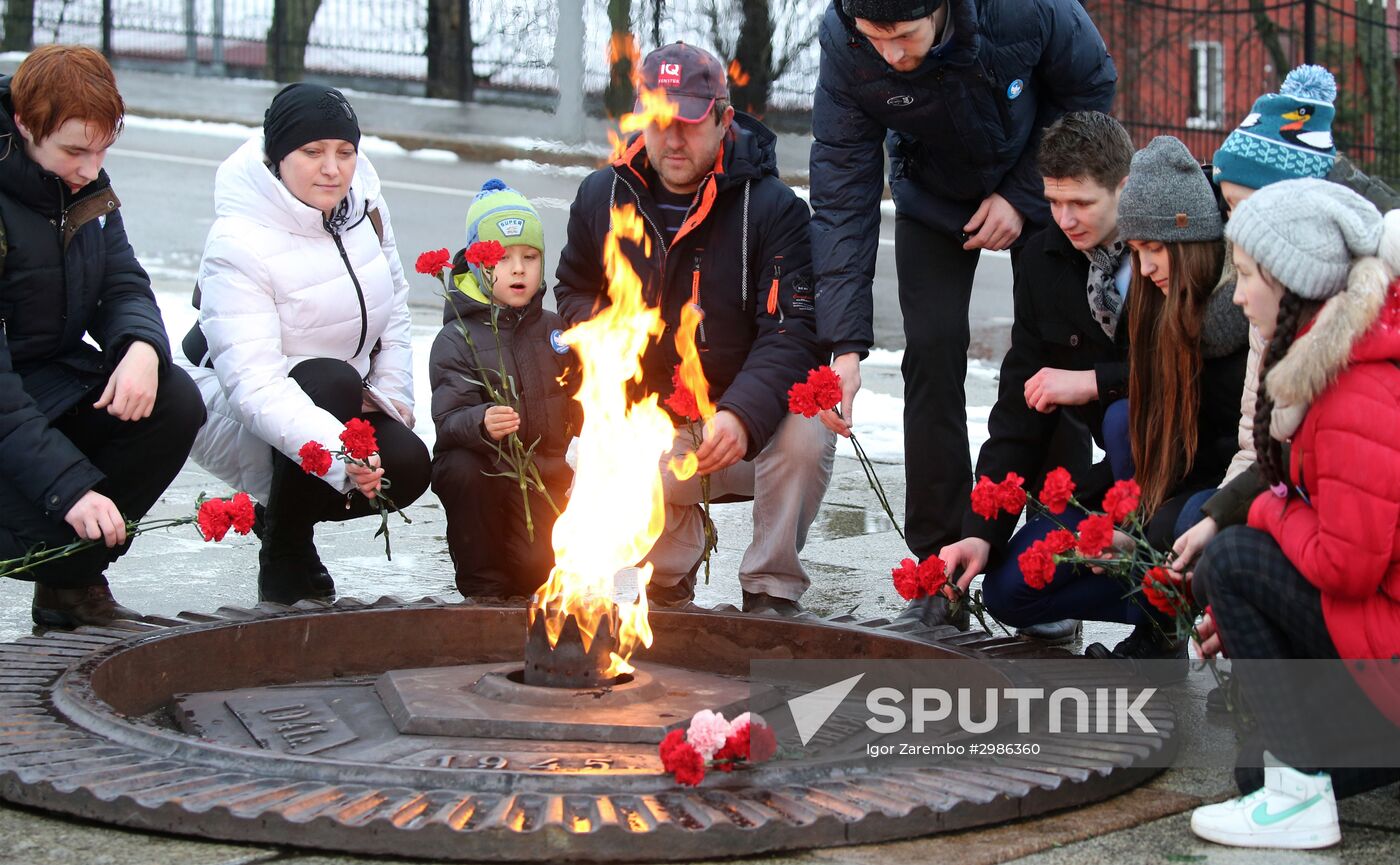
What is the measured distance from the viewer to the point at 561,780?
9.29ft

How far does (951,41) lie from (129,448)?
2269 millimetres

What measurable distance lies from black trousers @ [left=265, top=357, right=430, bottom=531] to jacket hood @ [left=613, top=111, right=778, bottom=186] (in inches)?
36.5

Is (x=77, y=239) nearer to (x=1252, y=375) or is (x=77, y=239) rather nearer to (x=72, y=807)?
(x=72, y=807)

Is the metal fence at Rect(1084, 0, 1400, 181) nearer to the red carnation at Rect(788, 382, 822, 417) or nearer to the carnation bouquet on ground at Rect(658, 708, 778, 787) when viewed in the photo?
the red carnation at Rect(788, 382, 822, 417)

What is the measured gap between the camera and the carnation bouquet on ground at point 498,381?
439 cm

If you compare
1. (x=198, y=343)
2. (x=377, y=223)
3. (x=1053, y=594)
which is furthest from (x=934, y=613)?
(x=198, y=343)

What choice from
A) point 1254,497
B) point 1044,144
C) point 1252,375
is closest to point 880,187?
point 1044,144

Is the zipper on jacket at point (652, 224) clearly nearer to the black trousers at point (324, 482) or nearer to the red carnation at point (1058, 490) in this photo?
the black trousers at point (324, 482)

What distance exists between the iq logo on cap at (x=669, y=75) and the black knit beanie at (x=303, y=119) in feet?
2.62

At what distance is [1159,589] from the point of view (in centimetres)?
334

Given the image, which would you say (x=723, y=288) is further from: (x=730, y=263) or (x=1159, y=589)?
(x=1159, y=589)

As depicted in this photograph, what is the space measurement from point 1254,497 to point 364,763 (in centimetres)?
170

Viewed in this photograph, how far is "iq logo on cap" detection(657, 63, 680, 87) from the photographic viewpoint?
14.9 ft

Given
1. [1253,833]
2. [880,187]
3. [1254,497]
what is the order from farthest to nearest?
[880,187] → [1254,497] → [1253,833]
